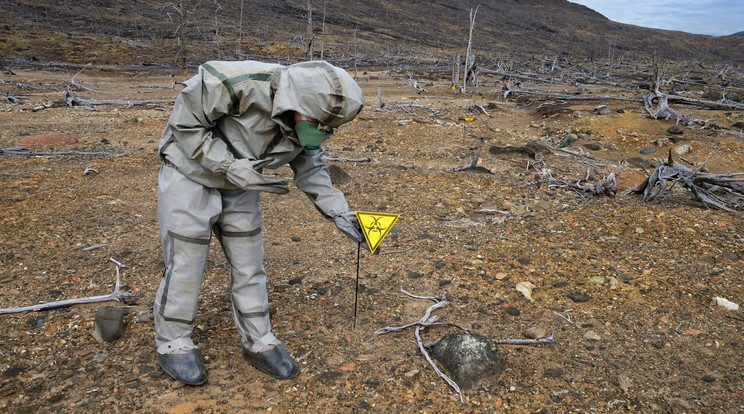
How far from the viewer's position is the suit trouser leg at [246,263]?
259 cm

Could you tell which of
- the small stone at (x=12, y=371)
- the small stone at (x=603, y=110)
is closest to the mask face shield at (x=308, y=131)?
the small stone at (x=12, y=371)

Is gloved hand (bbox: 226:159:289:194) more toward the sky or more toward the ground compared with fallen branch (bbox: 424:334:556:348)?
more toward the sky

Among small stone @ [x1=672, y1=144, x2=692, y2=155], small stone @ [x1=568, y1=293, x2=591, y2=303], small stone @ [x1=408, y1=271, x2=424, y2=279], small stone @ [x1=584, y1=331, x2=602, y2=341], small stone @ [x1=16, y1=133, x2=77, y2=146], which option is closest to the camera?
small stone @ [x1=584, y1=331, x2=602, y2=341]

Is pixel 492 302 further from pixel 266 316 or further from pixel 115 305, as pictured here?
pixel 115 305

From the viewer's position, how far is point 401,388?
8.49 feet

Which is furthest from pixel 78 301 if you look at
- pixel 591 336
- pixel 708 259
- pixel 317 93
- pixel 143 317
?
pixel 708 259

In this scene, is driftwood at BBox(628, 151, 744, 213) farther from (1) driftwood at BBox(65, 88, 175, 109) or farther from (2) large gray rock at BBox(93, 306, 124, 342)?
(1) driftwood at BBox(65, 88, 175, 109)

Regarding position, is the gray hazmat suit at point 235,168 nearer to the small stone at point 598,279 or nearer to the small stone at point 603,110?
the small stone at point 598,279

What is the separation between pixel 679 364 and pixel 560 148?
6.39m

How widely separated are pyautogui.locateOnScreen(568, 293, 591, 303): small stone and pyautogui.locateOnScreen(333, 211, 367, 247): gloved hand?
164 cm

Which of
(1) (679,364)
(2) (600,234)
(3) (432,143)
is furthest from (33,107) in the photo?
(1) (679,364)

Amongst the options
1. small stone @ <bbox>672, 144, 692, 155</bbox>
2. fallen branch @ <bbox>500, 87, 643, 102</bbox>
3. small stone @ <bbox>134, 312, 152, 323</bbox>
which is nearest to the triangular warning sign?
small stone @ <bbox>134, 312, 152, 323</bbox>

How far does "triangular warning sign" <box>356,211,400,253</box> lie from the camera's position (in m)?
2.69

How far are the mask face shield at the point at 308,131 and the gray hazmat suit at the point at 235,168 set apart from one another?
0.03m
